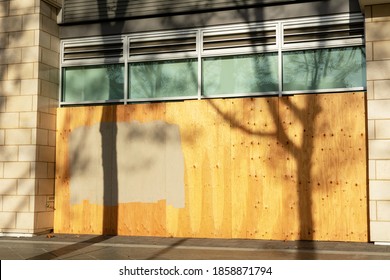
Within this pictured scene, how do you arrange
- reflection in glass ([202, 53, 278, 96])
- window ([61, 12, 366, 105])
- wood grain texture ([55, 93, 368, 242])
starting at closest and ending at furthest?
wood grain texture ([55, 93, 368, 242]) < window ([61, 12, 366, 105]) < reflection in glass ([202, 53, 278, 96])

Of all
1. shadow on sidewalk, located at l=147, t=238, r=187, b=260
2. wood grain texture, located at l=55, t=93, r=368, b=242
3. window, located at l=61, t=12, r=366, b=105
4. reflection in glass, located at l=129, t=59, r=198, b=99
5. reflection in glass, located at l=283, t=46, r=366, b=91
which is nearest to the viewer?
shadow on sidewalk, located at l=147, t=238, r=187, b=260

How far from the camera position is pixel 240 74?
11.7 meters

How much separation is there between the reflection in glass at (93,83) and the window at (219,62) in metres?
0.02

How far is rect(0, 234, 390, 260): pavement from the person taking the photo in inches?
349

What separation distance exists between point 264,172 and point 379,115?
235 cm

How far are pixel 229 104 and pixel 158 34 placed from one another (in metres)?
2.26

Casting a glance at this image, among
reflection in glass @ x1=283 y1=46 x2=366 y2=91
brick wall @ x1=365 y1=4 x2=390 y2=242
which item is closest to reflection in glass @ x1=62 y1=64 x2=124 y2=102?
reflection in glass @ x1=283 y1=46 x2=366 y2=91

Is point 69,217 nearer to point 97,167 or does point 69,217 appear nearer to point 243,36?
point 97,167

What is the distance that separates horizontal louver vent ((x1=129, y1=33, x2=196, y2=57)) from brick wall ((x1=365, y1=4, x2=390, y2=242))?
3.58 metres

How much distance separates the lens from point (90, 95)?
12.7m

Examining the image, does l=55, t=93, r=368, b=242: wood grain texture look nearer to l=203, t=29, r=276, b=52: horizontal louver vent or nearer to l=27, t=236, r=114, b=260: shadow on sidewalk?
l=27, t=236, r=114, b=260: shadow on sidewalk

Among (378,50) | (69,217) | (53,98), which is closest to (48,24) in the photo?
(53,98)
